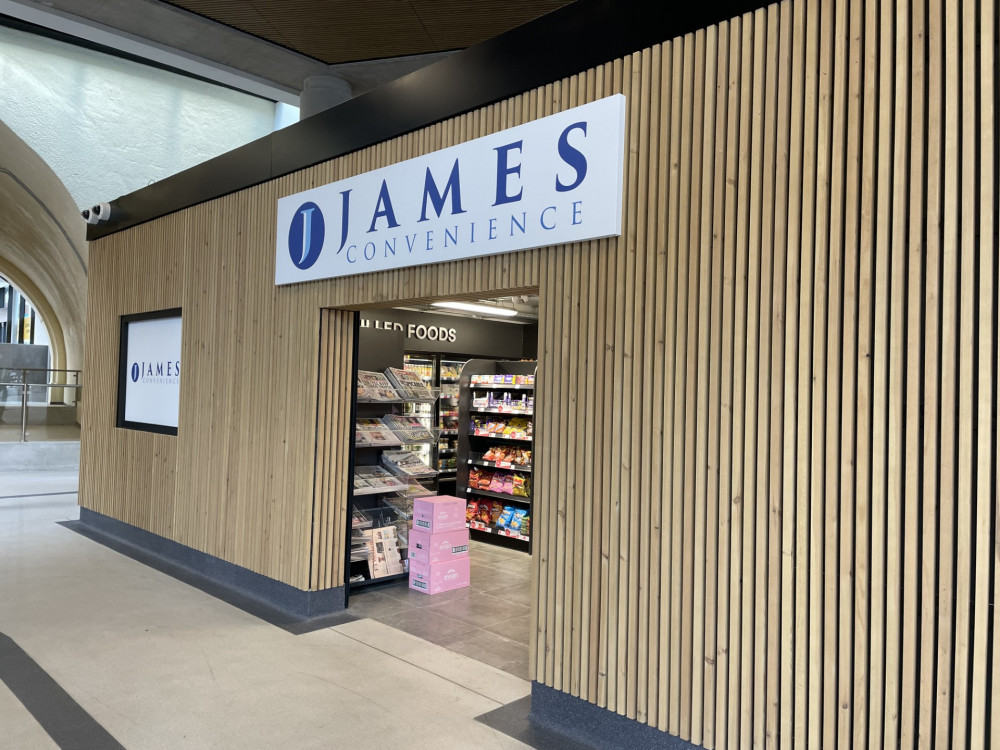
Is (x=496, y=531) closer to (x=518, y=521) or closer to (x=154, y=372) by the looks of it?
(x=518, y=521)

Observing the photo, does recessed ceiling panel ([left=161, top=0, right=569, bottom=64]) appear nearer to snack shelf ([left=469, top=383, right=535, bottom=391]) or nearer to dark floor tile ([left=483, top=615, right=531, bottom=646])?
snack shelf ([left=469, top=383, right=535, bottom=391])

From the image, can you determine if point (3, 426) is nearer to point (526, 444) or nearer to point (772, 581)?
point (526, 444)

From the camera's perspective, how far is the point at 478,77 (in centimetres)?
404

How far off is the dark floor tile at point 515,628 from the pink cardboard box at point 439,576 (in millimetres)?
907


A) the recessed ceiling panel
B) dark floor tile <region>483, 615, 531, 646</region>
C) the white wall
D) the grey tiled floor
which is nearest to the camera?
the grey tiled floor

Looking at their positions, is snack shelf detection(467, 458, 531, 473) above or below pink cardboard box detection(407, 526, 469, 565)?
above

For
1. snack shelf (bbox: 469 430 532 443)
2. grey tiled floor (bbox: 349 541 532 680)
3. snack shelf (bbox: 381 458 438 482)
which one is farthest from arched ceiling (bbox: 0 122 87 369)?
grey tiled floor (bbox: 349 541 532 680)

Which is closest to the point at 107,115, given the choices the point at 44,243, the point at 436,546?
the point at 44,243

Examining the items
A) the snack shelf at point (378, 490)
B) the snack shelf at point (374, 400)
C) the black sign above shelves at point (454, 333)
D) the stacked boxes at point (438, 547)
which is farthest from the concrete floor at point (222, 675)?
the black sign above shelves at point (454, 333)

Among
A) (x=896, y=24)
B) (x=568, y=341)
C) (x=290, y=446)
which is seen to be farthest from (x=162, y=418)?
(x=896, y=24)

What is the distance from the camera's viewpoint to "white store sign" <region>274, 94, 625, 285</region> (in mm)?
3371

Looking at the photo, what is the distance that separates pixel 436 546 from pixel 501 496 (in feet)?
6.61

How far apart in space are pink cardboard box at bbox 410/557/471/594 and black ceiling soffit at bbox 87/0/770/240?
10.9ft

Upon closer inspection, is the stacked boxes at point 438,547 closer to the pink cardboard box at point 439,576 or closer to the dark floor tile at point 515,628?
the pink cardboard box at point 439,576
